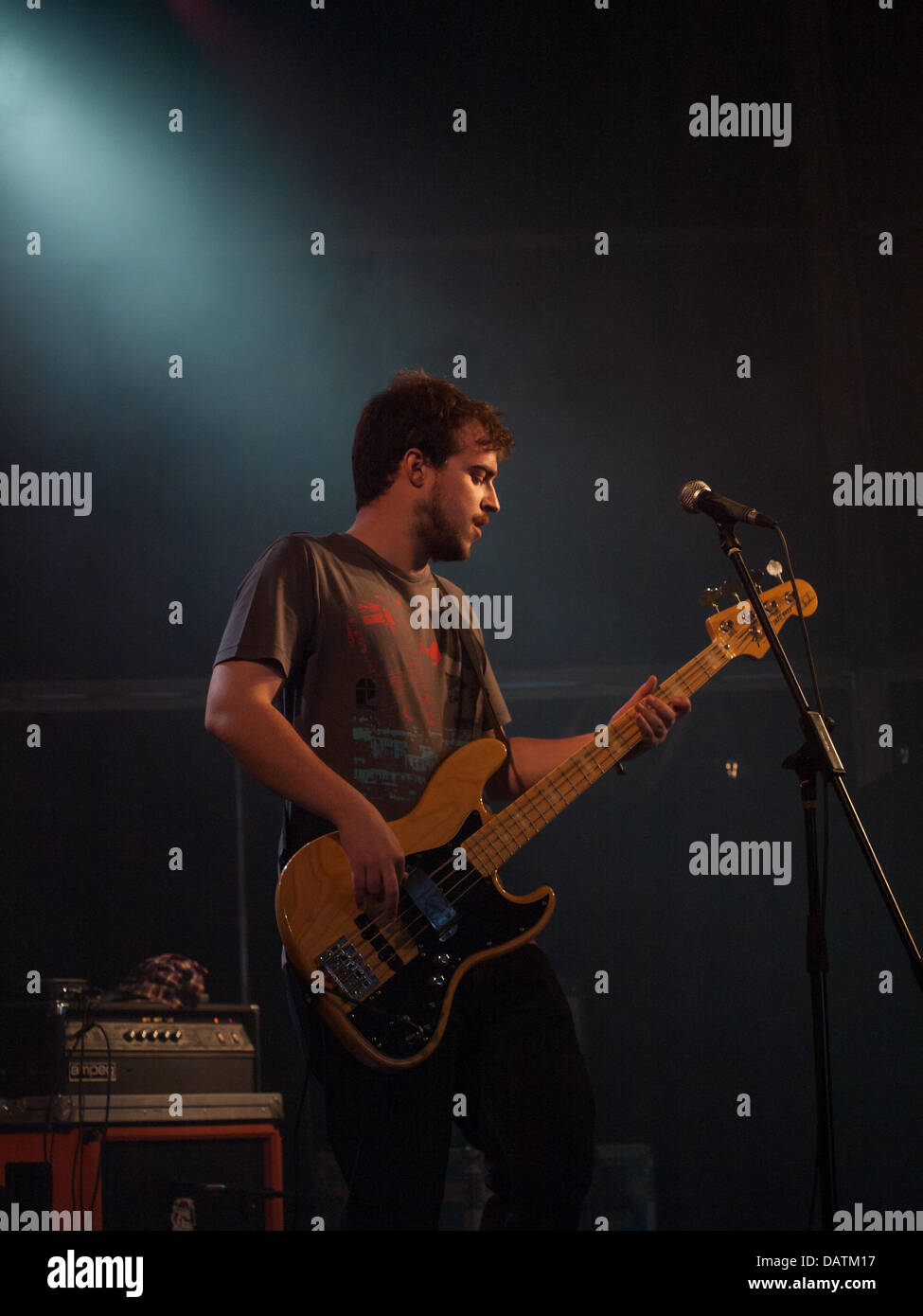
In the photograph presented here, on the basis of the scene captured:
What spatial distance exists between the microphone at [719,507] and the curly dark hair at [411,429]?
1.57 feet

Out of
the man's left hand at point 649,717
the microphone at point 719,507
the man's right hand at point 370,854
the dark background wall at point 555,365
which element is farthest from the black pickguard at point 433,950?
the dark background wall at point 555,365

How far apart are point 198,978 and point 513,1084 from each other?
5.15 feet

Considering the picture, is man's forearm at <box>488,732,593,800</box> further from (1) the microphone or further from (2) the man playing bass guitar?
(1) the microphone

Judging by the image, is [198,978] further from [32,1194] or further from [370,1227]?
[370,1227]

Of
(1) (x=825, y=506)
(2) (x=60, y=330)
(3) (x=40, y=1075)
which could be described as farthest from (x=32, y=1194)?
(1) (x=825, y=506)

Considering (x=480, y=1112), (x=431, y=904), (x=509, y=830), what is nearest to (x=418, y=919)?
(x=431, y=904)

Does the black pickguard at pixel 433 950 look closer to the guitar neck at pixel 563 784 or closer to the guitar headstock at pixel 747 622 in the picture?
the guitar neck at pixel 563 784

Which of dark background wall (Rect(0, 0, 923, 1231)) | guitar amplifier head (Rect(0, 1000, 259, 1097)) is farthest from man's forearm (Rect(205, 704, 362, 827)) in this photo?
dark background wall (Rect(0, 0, 923, 1231))

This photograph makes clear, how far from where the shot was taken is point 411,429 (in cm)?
271

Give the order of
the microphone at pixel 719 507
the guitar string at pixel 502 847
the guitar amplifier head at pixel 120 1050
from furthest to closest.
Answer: the guitar amplifier head at pixel 120 1050, the microphone at pixel 719 507, the guitar string at pixel 502 847

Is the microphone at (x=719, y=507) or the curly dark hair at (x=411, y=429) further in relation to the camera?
the curly dark hair at (x=411, y=429)

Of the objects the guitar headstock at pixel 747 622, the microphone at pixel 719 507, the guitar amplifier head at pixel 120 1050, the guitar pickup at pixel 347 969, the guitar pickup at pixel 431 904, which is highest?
the microphone at pixel 719 507

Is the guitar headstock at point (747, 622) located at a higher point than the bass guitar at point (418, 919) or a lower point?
higher

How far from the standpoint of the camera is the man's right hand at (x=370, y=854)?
7.13 feet
